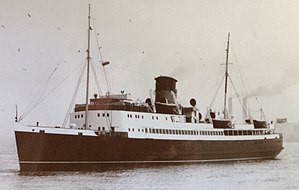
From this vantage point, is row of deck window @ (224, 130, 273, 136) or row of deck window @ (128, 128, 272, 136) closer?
row of deck window @ (128, 128, 272, 136)

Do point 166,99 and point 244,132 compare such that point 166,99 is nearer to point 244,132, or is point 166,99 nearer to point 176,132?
point 176,132

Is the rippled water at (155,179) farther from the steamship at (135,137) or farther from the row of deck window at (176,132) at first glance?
the row of deck window at (176,132)

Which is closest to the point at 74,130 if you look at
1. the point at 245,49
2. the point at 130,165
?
the point at 130,165

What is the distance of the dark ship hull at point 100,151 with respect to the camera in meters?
8.01

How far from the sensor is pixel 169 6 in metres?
6.64

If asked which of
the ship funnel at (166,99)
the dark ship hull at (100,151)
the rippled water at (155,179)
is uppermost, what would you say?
the ship funnel at (166,99)

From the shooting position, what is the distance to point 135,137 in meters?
9.28

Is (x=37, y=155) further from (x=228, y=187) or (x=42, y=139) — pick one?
(x=228, y=187)

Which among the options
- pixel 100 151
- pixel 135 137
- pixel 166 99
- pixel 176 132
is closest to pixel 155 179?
pixel 100 151

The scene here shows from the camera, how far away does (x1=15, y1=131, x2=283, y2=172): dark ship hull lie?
8008 mm

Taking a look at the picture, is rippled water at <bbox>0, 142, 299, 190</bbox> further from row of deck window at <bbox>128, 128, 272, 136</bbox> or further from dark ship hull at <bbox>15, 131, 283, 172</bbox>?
row of deck window at <bbox>128, 128, 272, 136</bbox>

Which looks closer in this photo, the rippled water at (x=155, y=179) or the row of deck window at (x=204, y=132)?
the rippled water at (x=155, y=179)

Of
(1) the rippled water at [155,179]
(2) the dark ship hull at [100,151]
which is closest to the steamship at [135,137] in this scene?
(2) the dark ship hull at [100,151]

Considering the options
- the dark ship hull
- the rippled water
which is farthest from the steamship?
the rippled water
